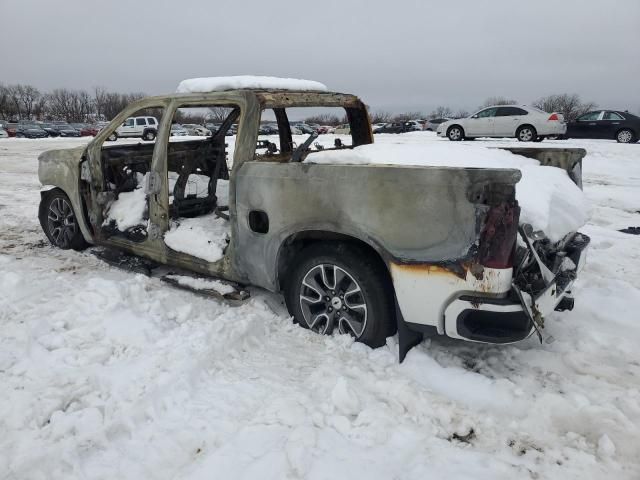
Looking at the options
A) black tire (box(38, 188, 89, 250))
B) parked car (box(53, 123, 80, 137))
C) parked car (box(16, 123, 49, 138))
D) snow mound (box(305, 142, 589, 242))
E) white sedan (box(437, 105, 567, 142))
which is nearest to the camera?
snow mound (box(305, 142, 589, 242))

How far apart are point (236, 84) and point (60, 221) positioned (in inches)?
114

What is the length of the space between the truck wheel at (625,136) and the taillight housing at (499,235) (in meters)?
19.3

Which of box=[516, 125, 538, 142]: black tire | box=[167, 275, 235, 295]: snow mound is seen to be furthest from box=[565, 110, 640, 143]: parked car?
box=[167, 275, 235, 295]: snow mound

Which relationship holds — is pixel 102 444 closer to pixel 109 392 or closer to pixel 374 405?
pixel 109 392

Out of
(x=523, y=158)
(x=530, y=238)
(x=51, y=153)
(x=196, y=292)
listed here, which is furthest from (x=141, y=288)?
(x=523, y=158)

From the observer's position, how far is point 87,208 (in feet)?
15.6

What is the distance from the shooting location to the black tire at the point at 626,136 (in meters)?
18.0

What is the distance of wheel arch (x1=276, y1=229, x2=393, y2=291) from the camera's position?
3044mm

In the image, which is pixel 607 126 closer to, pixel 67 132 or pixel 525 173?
pixel 525 173

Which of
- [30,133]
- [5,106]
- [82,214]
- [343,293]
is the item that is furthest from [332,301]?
[5,106]

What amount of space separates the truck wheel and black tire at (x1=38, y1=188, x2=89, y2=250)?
19.7m

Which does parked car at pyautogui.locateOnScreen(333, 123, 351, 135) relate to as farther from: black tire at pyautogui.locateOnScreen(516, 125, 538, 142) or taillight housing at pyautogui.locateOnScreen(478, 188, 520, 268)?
black tire at pyautogui.locateOnScreen(516, 125, 538, 142)

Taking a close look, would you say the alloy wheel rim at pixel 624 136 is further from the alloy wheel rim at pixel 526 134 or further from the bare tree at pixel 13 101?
the bare tree at pixel 13 101

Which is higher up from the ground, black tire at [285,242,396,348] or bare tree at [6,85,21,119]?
bare tree at [6,85,21,119]
